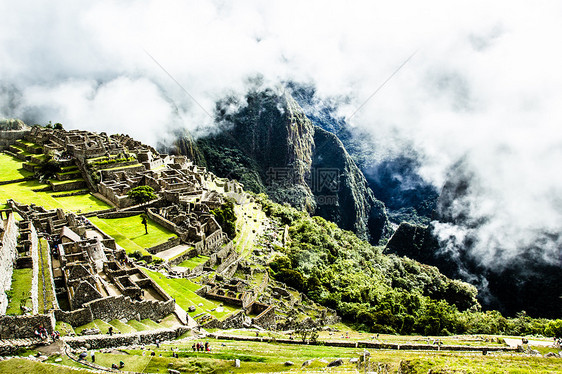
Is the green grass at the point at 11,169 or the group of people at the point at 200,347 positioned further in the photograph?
the green grass at the point at 11,169

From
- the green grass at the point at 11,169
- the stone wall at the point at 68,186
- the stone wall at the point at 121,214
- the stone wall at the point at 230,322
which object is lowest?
the stone wall at the point at 230,322

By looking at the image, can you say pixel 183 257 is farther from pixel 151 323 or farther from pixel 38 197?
pixel 38 197

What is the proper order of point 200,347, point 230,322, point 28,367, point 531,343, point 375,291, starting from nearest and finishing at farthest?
point 28,367, point 200,347, point 230,322, point 531,343, point 375,291

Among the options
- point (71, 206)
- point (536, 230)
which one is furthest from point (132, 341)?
point (536, 230)

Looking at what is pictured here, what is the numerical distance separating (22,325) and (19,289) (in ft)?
15.5

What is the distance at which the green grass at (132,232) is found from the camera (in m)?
43.1

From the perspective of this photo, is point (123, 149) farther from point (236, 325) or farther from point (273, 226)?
point (236, 325)

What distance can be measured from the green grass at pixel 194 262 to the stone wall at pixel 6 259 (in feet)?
51.2

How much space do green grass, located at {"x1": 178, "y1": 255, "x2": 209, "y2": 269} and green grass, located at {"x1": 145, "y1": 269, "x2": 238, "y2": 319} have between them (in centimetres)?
405

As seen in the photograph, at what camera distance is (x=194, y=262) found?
4391 cm

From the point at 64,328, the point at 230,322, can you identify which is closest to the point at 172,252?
the point at 230,322

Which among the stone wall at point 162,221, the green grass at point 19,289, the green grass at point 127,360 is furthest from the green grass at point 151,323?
the stone wall at point 162,221

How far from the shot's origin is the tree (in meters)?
53.0

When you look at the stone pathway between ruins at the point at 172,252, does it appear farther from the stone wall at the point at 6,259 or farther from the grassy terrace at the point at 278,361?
the grassy terrace at the point at 278,361
